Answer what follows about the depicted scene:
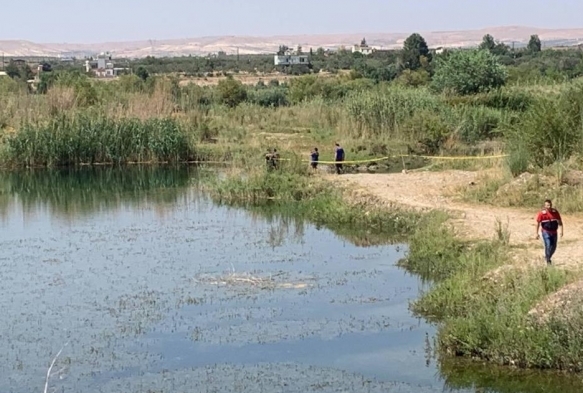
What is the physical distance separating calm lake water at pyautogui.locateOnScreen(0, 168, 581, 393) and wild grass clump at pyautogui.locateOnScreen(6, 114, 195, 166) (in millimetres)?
9453

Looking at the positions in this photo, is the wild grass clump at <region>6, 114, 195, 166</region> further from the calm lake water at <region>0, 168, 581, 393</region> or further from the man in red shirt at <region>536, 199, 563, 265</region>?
the man in red shirt at <region>536, 199, 563, 265</region>

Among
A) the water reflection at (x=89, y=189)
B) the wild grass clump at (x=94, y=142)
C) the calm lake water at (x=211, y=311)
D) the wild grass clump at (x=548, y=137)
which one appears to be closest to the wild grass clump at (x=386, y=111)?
the wild grass clump at (x=94, y=142)

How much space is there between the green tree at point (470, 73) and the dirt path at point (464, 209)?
64.1 feet

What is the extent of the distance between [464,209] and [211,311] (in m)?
9.08

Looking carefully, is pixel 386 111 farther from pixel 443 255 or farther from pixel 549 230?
pixel 549 230

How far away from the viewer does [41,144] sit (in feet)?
121

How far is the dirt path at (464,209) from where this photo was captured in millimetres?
19122

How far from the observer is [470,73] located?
50562 millimetres

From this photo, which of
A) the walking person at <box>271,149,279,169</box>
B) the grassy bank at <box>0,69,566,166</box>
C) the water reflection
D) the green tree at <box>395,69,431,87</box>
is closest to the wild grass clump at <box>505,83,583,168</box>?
the grassy bank at <box>0,69,566,166</box>

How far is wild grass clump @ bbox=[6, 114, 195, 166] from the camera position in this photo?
36.9 m

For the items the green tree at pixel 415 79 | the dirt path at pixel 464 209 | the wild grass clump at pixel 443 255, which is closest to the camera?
the wild grass clump at pixel 443 255

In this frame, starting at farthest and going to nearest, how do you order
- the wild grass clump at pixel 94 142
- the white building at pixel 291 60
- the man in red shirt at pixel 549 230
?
the white building at pixel 291 60 → the wild grass clump at pixel 94 142 → the man in red shirt at pixel 549 230

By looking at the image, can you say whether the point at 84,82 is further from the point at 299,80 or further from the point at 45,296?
the point at 45,296

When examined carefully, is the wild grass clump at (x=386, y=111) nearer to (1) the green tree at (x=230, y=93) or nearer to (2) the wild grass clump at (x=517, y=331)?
(1) the green tree at (x=230, y=93)
